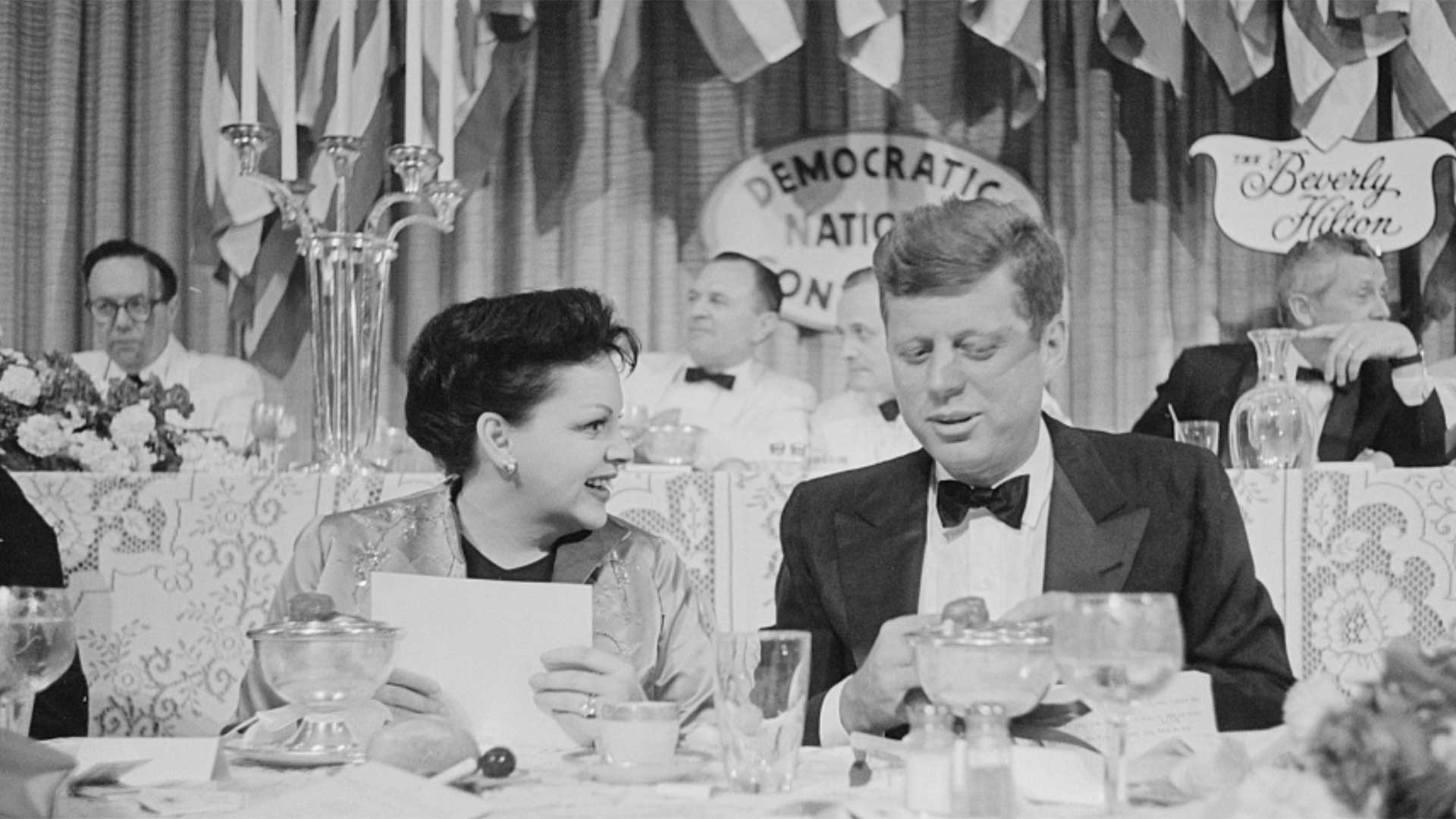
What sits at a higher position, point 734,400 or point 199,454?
point 734,400

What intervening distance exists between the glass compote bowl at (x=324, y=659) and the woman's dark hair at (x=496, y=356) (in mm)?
618

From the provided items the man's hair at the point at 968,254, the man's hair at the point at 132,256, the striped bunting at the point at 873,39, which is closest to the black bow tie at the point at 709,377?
the striped bunting at the point at 873,39

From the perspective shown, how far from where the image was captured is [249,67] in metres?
2.53

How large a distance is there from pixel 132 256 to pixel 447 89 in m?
3.35

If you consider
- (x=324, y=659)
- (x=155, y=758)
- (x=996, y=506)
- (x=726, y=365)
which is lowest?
(x=155, y=758)

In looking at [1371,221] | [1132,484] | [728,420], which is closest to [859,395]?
[728,420]

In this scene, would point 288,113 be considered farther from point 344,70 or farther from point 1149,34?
point 1149,34

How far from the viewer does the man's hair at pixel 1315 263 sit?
16.5 ft

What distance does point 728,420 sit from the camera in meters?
5.43

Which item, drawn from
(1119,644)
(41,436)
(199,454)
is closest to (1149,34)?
(199,454)

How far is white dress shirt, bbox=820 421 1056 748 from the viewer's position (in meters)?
2.09

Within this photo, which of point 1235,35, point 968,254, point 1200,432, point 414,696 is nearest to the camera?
point 414,696

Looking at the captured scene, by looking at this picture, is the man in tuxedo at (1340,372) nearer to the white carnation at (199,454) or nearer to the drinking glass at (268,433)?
the drinking glass at (268,433)

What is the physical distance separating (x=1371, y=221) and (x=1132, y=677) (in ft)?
15.5
